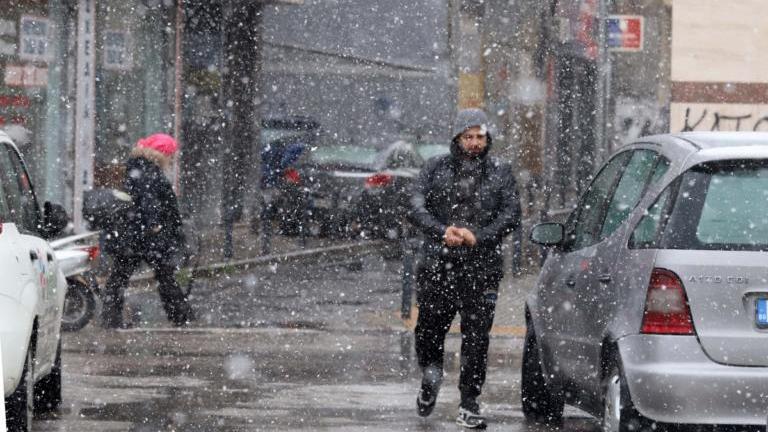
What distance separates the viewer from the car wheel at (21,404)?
8875 millimetres

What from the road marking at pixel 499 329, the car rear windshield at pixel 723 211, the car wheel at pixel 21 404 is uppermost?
the car rear windshield at pixel 723 211

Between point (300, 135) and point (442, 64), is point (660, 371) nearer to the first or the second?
point (300, 135)

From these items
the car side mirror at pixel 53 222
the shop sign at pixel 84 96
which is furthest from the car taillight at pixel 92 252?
the shop sign at pixel 84 96

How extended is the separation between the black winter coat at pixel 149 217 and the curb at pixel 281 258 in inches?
64.3

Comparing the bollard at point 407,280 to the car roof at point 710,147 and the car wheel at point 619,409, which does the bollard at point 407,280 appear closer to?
the car roof at point 710,147

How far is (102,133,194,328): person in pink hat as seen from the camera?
52.4ft

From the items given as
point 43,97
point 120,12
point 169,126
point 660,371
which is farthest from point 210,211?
point 660,371

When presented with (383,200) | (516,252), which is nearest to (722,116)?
(516,252)

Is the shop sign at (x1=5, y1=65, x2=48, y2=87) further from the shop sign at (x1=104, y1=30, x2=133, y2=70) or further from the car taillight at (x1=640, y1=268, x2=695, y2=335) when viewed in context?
the car taillight at (x1=640, y1=268, x2=695, y2=335)

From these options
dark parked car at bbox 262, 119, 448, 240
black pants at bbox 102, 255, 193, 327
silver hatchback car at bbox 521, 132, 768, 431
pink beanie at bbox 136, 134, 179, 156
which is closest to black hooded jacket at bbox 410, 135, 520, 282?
silver hatchback car at bbox 521, 132, 768, 431

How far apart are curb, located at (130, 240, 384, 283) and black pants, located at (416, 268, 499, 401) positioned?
7602 mm

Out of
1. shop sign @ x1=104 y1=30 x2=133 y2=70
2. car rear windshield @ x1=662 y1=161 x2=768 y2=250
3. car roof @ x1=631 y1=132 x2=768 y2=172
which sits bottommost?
shop sign @ x1=104 y1=30 x2=133 y2=70

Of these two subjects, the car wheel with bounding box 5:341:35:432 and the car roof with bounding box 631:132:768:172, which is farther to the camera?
the car wheel with bounding box 5:341:35:432

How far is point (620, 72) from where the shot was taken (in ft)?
143
